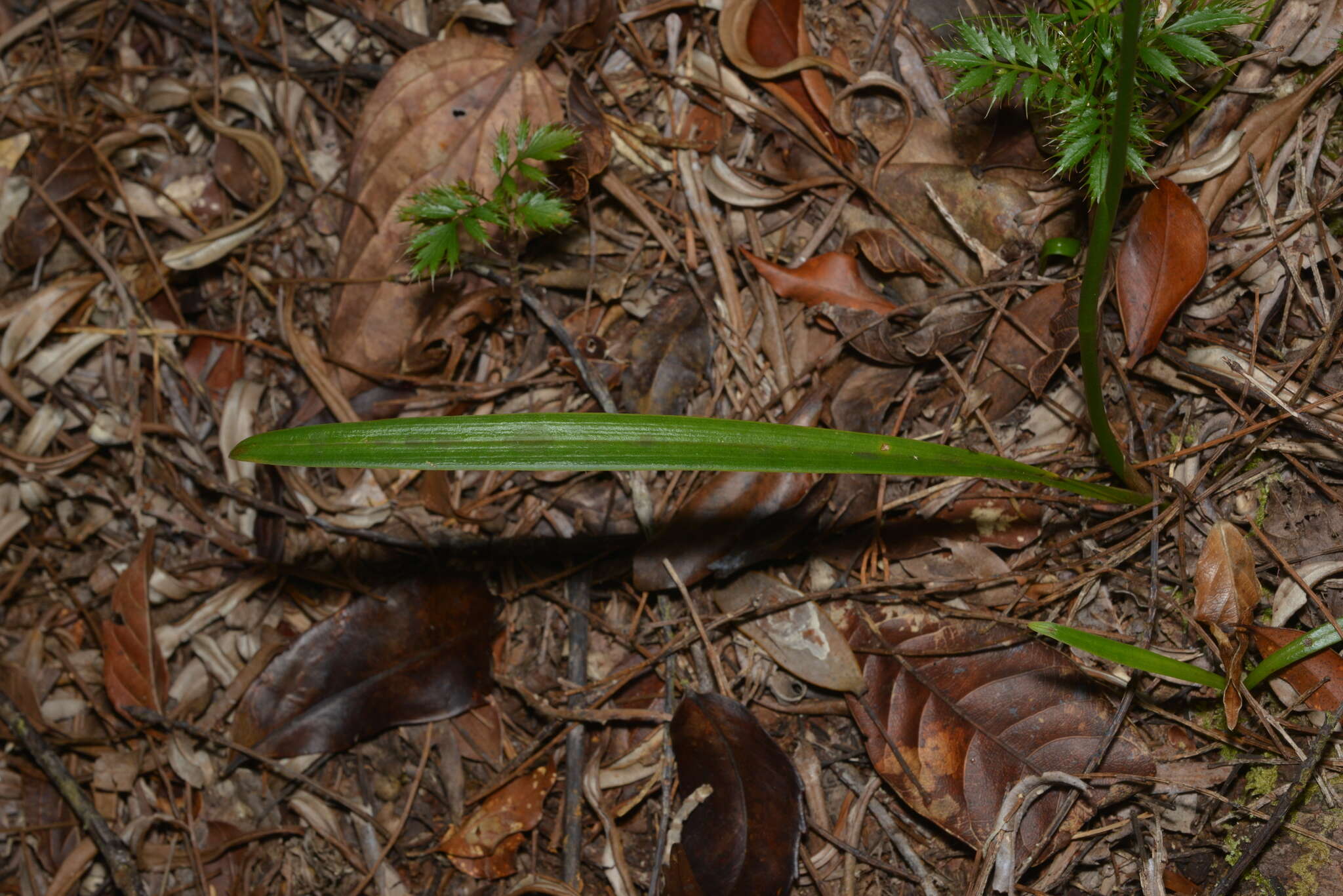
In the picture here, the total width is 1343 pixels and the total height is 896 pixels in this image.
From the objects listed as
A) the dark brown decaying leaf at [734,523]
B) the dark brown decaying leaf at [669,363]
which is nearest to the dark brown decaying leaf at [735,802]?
the dark brown decaying leaf at [734,523]

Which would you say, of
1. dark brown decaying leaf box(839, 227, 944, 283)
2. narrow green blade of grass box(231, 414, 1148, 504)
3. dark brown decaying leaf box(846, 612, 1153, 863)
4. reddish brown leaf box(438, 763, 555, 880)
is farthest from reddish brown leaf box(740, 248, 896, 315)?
reddish brown leaf box(438, 763, 555, 880)

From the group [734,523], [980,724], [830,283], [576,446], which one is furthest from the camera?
[830,283]

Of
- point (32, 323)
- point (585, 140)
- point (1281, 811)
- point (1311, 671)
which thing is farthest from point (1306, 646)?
point (32, 323)

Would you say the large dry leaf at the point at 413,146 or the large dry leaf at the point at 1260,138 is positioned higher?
the large dry leaf at the point at 1260,138

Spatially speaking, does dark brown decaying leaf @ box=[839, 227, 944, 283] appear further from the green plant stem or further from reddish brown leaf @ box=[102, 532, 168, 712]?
reddish brown leaf @ box=[102, 532, 168, 712]

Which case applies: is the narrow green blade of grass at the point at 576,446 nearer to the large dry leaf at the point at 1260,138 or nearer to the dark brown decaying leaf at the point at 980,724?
the dark brown decaying leaf at the point at 980,724

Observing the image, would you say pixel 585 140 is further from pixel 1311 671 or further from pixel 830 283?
pixel 1311 671

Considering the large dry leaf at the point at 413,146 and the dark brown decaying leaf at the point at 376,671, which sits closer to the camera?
the dark brown decaying leaf at the point at 376,671
